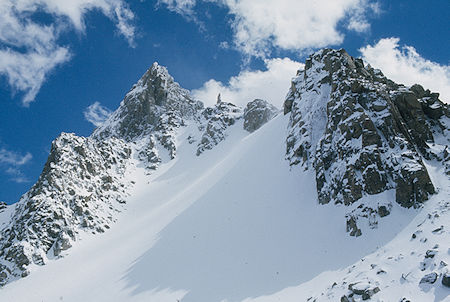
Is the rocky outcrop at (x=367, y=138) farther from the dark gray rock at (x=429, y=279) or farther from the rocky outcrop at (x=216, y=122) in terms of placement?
the rocky outcrop at (x=216, y=122)

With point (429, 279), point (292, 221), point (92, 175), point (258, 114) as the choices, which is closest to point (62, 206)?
point (92, 175)

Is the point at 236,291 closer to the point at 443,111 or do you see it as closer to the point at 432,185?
the point at 432,185

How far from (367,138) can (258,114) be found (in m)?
50.2

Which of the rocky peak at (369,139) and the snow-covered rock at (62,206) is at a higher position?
the snow-covered rock at (62,206)

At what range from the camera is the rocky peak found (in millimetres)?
18297

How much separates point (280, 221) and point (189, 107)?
262ft

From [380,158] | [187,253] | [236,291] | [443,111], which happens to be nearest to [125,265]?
[187,253]

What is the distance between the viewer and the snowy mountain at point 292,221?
14531 mm

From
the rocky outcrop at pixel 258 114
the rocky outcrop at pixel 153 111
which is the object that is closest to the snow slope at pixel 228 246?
the rocky outcrop at pixel 258 114

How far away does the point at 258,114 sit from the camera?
69688 mm

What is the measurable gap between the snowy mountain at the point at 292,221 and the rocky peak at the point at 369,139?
94 mm

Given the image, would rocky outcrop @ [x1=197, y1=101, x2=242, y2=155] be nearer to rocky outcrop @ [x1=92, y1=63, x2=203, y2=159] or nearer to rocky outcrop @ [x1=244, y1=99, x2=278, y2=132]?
rocky outcrop @ [x1=244, y1=99, x2=278, y2=132]

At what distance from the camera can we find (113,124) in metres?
90.1

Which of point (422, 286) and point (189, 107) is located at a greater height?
point (189, 107)
